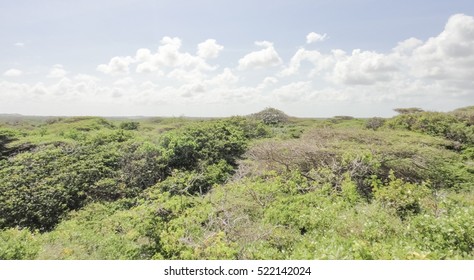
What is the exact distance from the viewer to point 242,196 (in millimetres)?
9781

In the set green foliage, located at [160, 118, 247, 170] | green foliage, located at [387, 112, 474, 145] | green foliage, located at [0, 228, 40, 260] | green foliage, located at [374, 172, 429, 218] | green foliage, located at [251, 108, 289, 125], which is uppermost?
green foliage, located at [251, 108, 289, 125]

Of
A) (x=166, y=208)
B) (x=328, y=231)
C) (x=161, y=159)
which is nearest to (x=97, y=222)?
(x=166, y=208)

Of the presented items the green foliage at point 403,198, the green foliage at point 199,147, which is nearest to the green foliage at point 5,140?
the green foliage at point 199,147

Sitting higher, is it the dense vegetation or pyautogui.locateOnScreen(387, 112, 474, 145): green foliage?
pyautogui.locateOnScreen(387, 112, 474, 145): green foliage

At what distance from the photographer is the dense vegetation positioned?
5809 mm

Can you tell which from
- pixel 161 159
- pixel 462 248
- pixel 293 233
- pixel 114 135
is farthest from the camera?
pixel 114 135

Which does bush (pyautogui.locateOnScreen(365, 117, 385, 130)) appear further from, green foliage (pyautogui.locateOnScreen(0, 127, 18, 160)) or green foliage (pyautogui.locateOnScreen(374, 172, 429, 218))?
green foliage (pyautogui.locateOnScreen(0, 127, 18, 160))

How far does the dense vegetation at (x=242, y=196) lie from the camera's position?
5809 millimetres

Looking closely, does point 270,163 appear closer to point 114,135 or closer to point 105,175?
point 105,175

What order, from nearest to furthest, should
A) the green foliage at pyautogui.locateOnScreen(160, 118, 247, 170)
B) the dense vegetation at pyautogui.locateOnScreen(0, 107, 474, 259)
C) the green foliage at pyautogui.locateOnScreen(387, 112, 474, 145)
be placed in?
the dense vegetation at pyautogui.locateOnScreen(0, 107, 474, 259)
the green foliage at pyautogui.locateOnScreen(160, 118, 247, 170)
the green foliage at pyautogui.locateOnScreen(387, 112, 474, 145)

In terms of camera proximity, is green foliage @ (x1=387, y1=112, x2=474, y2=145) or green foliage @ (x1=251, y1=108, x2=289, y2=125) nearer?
green foliage @ (x1=387, y1=112, x2=474, y2=145)

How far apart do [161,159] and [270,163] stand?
196 inches

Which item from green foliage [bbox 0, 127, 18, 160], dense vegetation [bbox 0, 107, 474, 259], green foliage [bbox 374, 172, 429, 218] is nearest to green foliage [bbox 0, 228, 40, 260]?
dense vegetation [bbox 0, 107, 474, 259]

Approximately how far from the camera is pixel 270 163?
1248 centimetres
